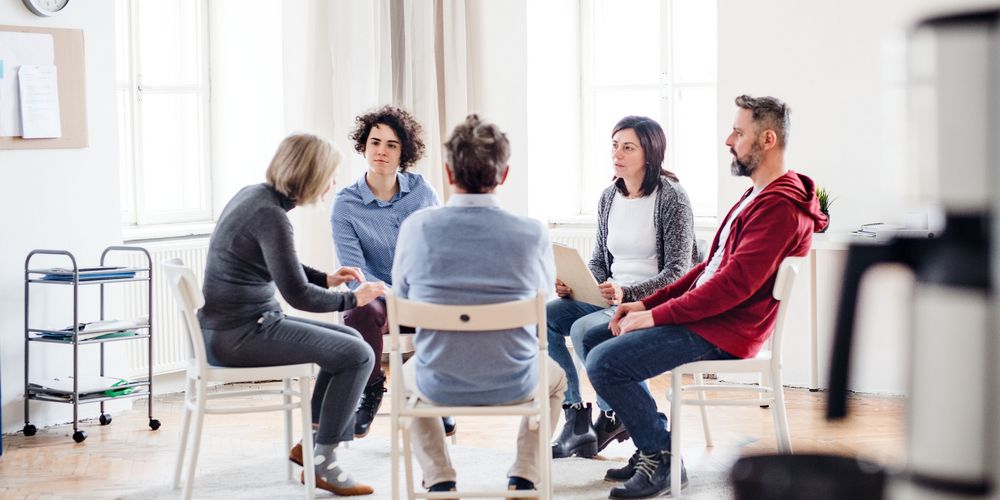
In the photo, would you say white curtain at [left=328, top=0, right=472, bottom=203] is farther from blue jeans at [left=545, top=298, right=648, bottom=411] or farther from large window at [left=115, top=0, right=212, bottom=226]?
blue jeans at [left=545, top=298, right=648, bottom=411]

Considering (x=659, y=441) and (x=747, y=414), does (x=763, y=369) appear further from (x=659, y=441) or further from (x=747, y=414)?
(x=747, y=414)

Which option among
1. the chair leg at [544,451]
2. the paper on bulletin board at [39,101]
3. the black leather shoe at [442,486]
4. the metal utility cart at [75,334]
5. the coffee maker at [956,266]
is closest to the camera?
the coffee maker at [956,266]

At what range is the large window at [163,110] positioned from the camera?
5.46 m

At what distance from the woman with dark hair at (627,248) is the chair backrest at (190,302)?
4.02 ft

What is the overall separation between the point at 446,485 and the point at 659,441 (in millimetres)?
747

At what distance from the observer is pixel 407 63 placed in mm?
5723

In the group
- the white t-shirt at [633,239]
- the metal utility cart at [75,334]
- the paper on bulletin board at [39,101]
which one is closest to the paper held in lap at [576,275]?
the white t-shirt at [633,239]

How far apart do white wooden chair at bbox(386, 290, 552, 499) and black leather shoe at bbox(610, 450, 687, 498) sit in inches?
17.8

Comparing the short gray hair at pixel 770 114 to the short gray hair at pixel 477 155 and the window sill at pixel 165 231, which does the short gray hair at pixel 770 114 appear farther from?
the window sill at pixel 165 231

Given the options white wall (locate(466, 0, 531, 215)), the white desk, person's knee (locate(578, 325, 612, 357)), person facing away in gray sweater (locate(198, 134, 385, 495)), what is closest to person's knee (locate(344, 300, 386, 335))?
person facing away in gray sweater (locate(198, 134, 385, 495))

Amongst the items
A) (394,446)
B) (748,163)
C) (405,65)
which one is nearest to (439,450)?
(394,446)

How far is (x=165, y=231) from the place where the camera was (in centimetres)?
539

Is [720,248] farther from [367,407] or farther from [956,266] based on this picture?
[956,266]

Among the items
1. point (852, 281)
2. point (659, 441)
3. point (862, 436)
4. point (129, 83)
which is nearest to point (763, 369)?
point (659, 441)
